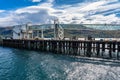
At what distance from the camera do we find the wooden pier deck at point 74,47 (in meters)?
64.4

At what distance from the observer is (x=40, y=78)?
36844 mm

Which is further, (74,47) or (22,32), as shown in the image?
(22,32)

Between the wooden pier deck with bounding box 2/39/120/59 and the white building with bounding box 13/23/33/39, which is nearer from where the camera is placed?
the wooden pier deck with bounding box 2/39/120/59

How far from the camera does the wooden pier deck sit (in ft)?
211

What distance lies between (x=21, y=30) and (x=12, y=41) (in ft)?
26.2

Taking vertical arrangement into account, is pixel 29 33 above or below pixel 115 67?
above

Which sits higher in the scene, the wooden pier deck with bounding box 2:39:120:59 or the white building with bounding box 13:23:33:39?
the white building with bounding box 13:23:33:39

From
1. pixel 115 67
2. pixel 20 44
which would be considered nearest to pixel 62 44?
pixel 20 44

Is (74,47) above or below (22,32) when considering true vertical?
below

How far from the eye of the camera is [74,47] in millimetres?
71500

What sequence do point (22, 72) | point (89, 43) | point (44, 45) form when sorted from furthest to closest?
point (44, 45) → point (89, 43) → point (22, 72)

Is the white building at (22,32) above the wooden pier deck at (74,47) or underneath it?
above

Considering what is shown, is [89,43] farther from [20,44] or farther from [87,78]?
[20,44]

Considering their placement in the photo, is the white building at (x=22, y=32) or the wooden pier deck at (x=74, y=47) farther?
the white building at (x=22, y=32)
